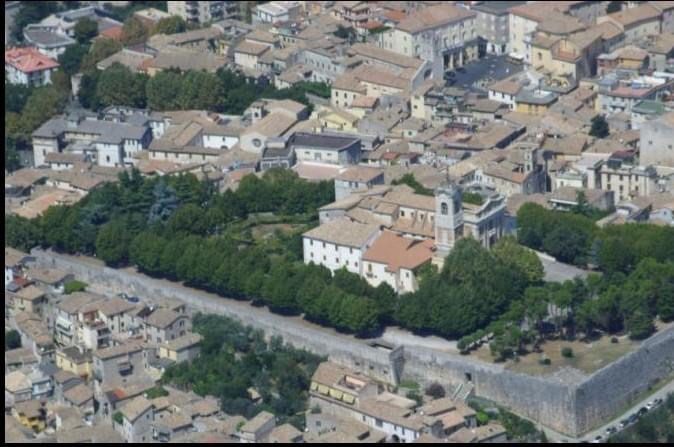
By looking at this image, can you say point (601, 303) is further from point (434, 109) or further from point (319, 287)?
point (434, 109)

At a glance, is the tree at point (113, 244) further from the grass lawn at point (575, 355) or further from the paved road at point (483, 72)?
the paved road at point (483, 72)

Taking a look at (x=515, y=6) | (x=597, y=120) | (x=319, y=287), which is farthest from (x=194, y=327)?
(x=515, y=6)

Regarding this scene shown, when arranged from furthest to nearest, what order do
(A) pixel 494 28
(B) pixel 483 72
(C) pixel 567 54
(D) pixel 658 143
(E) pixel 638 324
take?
(A) pixel 494 28 < (B) pixel 483 72 < (C) pixel 567 54 < (D) pixel 658 143 < (E) pixel 638 324

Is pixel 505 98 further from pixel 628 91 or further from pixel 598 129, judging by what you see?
pixel 598 129

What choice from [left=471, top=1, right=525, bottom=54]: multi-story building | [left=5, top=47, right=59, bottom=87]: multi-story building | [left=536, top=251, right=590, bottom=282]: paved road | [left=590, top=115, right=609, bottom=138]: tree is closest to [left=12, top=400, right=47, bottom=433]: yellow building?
[left=536, top=251, right=590, bottom=282]: paved road

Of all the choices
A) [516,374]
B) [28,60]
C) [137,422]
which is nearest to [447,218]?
[516,374]

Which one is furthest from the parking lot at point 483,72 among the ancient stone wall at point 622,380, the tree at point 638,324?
the ancient stone wall at point 622,380
